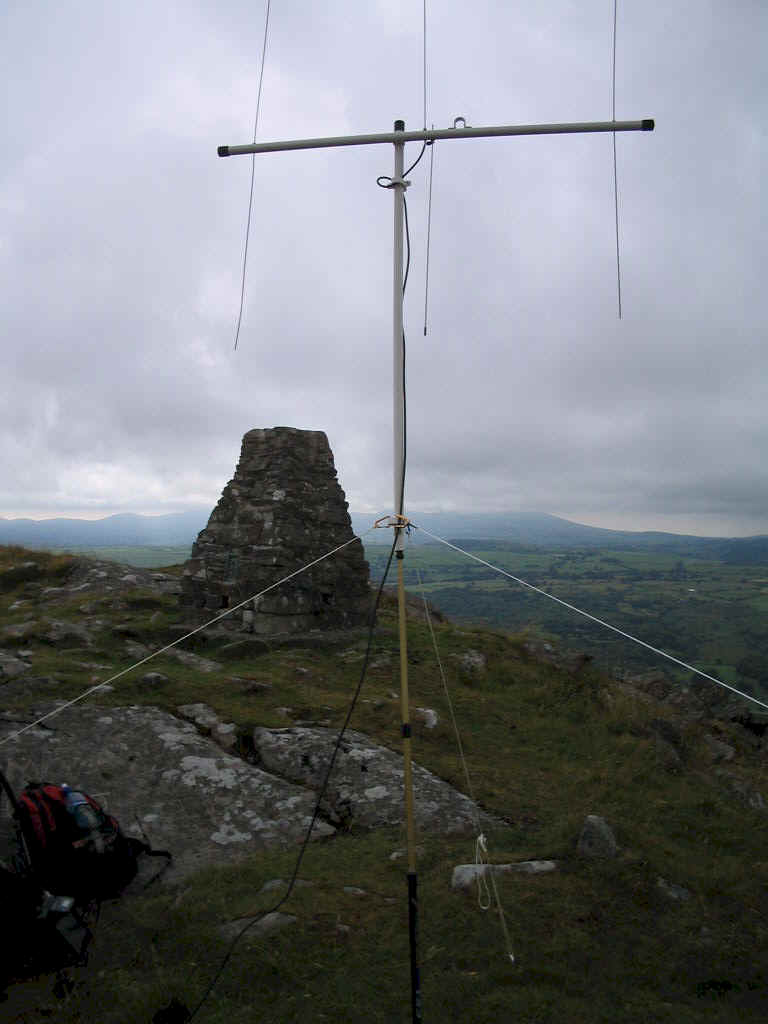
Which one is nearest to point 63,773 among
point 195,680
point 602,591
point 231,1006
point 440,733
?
point 195,680

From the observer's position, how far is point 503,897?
5676 mm

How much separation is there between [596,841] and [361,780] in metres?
3.22

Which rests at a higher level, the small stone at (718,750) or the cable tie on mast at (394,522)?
the cable tie on mast at (394,522)

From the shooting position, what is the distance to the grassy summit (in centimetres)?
448

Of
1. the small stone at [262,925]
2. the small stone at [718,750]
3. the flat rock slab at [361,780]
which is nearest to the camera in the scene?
the small stone at [262,925]

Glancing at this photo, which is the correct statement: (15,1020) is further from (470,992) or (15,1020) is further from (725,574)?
(725,574)

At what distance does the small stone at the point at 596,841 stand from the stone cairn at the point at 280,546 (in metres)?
9.77

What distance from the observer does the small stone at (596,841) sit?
20.9 feet

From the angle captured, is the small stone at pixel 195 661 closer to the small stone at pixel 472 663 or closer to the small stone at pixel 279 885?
the small stone at pixel 472 663

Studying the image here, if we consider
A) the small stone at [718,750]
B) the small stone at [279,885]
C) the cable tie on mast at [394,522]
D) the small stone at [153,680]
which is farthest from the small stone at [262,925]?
the small stone at [718,750]

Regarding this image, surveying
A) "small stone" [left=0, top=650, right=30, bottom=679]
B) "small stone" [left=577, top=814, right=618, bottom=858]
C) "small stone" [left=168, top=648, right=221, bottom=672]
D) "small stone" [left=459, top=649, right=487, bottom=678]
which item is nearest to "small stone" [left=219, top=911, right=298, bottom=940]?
"small stone" [left=577, top=814, right=618, bottom=858]

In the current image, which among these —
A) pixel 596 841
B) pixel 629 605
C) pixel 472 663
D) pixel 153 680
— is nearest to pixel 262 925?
pixel 596 841

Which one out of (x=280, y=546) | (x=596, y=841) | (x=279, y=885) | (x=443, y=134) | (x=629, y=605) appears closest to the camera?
(x=443, y=134)

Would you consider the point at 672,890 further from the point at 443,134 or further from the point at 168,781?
the point at 443,134
